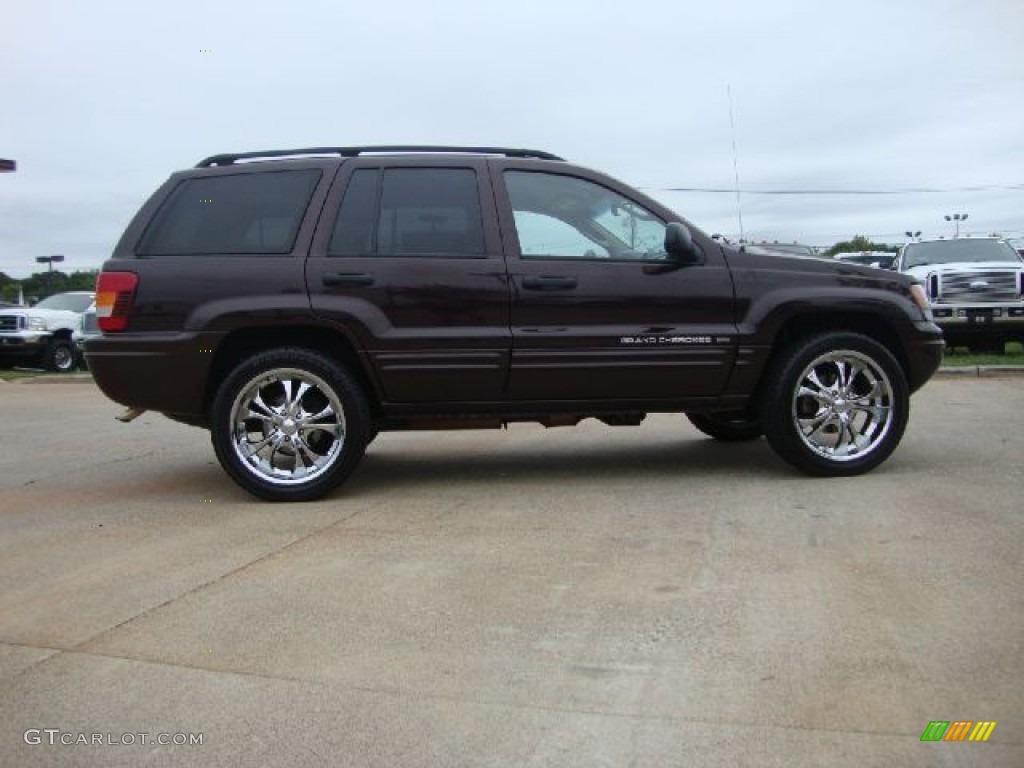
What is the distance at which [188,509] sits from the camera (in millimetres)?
5371

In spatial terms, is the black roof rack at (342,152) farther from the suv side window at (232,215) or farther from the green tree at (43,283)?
the green tree at (43,283)

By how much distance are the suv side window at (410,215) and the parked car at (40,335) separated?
1546cm

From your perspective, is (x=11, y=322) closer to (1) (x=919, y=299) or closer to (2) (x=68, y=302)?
(2) (x=68, y=302)

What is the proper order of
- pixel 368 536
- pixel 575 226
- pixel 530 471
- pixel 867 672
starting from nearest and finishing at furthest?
pixel 867 672
pixel 368 536
pixel 575 226
pixel 530 471

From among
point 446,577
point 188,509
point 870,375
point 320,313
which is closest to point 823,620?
point 446,577

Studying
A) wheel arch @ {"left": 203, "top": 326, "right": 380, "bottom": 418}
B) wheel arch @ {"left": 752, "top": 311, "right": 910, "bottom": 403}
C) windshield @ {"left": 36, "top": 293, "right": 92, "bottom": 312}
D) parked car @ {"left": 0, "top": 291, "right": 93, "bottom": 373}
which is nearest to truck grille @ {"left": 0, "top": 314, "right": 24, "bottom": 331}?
parked car @ {"left": 0, "top": 291, "right": 93, "bottom": 373}

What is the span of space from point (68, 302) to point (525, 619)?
19401 mm

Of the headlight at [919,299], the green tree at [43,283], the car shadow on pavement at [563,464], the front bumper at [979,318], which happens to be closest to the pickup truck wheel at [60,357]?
the car shadow on pavement at [563,464]

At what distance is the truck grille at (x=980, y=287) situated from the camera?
13.4 metres

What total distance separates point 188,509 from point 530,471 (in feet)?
7.00

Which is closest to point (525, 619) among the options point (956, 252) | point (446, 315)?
point (446, 315)

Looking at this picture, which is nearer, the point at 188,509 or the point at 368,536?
the point at 368,536

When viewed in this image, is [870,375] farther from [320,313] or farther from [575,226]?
[320,313]

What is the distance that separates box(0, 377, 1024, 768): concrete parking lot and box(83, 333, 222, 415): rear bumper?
2.11ft
